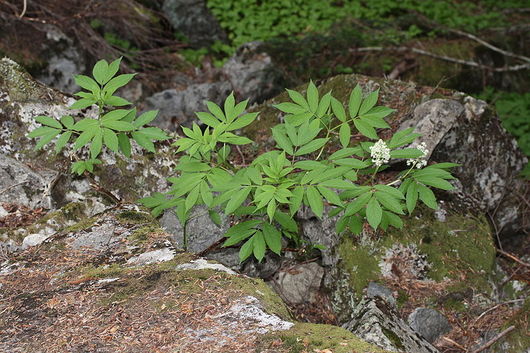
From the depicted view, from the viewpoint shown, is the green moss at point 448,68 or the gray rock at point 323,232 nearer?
the gray rock at point 323,232

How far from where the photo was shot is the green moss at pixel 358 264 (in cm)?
397

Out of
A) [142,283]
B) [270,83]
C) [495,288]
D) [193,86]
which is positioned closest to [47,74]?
[193,86]

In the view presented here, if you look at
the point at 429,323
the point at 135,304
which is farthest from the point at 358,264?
the point at 135,304

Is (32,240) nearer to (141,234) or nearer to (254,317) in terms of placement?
(141,234)

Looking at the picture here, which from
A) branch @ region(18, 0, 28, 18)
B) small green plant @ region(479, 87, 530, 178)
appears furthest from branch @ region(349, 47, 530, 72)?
branch @ region(18, 0, 28, 18)

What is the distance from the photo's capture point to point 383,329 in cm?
306

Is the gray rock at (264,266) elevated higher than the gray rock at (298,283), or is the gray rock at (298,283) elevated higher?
the gray rock at (264,266)

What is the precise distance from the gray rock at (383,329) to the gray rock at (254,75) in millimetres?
4327

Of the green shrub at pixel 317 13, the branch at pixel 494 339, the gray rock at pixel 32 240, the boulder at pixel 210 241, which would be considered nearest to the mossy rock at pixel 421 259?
the branch at pixel 494 339

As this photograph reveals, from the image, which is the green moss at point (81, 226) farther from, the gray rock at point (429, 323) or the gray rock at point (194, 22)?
the gray rock at point (194, 22)

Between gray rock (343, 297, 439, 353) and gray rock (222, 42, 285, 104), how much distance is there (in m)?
4.33

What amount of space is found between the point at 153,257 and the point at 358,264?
1.70 metres

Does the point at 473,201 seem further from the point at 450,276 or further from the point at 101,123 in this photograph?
the point at 101,123

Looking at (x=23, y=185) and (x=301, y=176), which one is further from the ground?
(x=301, y=176)
